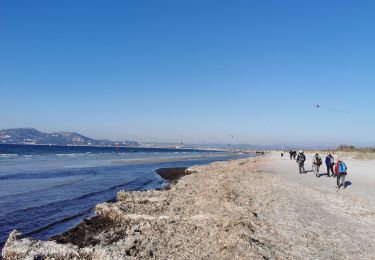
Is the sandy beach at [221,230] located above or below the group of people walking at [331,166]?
below

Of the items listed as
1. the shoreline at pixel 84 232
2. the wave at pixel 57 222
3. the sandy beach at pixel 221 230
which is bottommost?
the wave at pixel 57 222

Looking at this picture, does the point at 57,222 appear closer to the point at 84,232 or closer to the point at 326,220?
the point at 84,232

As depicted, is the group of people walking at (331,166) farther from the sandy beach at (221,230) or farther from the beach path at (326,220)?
the sandy beach at (221,230)

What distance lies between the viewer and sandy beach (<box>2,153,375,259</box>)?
971cm

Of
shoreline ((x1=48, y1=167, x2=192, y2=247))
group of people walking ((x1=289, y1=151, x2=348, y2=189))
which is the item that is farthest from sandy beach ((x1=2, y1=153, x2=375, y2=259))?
group of people walking ((x1=289, y1=151, x2=348, y2=189))

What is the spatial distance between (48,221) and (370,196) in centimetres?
1660

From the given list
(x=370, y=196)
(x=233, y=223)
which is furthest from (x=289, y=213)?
(x=370, y=196)

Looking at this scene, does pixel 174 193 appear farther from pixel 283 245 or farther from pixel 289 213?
pixel 283 245

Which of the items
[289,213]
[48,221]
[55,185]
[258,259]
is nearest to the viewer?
[258,259]

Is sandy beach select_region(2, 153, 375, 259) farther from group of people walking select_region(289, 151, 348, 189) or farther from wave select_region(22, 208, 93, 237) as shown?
group of people walking select_region(289, 151, 348, 189)

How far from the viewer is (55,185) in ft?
96.3

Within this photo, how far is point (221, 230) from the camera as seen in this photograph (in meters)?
11.4

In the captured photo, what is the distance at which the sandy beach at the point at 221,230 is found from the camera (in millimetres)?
9711

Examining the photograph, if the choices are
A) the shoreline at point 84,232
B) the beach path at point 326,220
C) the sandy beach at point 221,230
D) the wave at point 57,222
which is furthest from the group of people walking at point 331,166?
the wave at point 57,222
